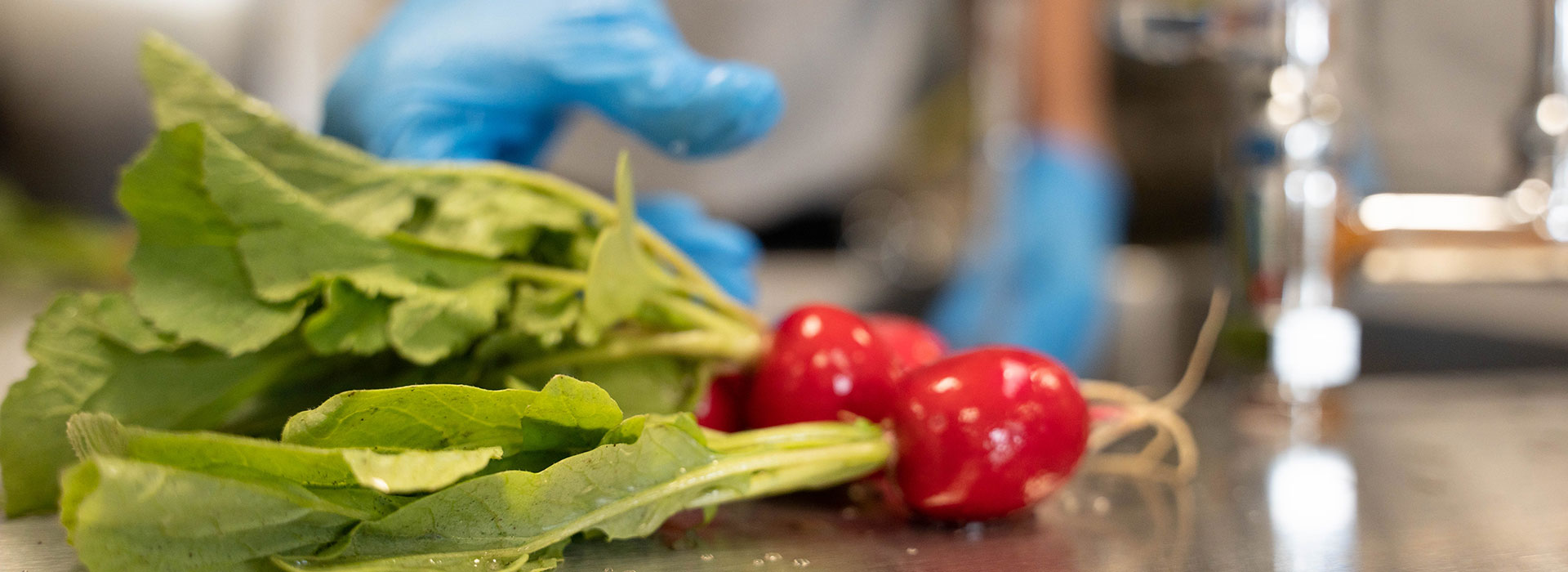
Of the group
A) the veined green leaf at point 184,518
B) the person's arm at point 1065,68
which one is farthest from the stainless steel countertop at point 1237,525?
the person's arm at point 1065,68

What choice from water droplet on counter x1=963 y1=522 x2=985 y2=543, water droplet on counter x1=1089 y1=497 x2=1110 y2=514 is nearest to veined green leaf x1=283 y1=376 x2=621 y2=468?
water droplet on counter x1=963 y1=522 x2=985 y2=543

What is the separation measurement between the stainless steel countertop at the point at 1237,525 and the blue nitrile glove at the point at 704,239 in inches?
11.5

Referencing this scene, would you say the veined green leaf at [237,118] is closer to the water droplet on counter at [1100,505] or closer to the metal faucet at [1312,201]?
the water droplet on counter at [1100,505]

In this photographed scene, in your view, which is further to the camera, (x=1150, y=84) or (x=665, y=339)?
(x=1150, y=84)

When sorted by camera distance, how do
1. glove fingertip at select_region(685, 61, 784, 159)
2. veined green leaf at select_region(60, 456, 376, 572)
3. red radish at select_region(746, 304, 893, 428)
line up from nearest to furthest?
veined green leaf at select_region(60, 456, 376, 572) → red radish at select_region(746, 304, 893, 428) → glove fingertip at select_region(685, 61, 784, 159)

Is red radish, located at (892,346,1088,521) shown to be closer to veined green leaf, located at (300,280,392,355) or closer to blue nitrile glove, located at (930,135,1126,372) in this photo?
veined green leaf, located at (300,280,392,355)

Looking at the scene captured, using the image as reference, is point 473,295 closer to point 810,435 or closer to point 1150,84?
point 810,435

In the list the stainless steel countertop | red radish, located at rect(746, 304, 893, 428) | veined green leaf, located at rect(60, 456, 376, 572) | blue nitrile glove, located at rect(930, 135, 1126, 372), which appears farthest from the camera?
blue nitrile glove, located at rect(930, 135, 1126, 372)

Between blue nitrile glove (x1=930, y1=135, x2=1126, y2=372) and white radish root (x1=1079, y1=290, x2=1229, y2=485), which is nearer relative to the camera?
white radish root (x1=1079, y1=290, x2=1229, y2=485)

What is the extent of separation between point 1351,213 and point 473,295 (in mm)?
685

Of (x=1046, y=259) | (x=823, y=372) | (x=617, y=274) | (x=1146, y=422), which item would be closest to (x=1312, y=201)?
(x=1146, y=422)

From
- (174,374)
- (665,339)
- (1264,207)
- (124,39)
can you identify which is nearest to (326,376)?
(174,374)

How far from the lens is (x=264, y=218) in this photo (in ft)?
1.47

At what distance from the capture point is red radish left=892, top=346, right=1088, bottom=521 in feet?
1.54
